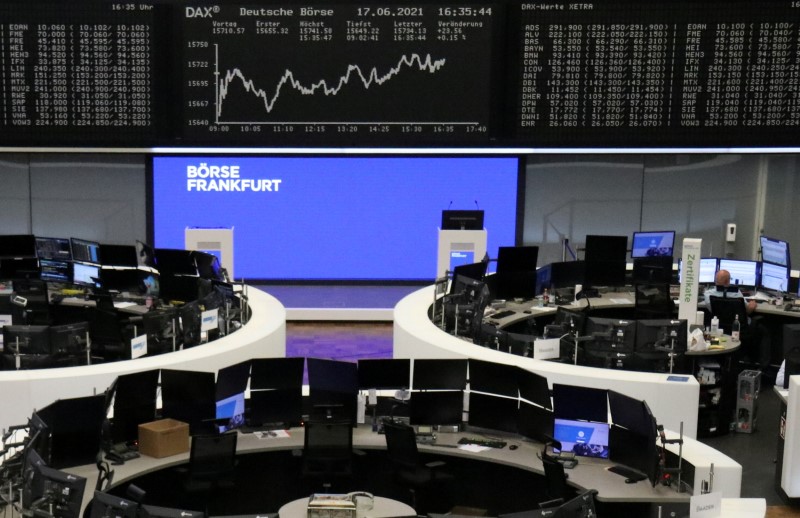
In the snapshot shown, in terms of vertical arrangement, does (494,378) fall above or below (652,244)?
below

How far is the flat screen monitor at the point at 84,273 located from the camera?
12.9 m

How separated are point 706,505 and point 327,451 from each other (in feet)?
9.64

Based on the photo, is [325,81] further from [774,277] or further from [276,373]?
[774,277]

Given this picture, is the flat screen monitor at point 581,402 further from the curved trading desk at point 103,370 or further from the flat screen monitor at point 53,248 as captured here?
the flat screen monitor at point 53,248

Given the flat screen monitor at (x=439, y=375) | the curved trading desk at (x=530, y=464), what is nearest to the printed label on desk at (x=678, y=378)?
the curved trading desk at (x=530, y=464)

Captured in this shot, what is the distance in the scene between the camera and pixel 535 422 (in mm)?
8203

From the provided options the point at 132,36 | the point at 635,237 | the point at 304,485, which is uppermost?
the point at 132,36

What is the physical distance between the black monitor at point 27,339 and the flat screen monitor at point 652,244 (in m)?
7.35

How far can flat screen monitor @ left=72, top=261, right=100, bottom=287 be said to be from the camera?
12.9m

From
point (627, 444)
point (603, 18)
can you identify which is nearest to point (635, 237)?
point (603, 18)

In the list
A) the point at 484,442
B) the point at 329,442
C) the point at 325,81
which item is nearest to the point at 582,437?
the point at 484,442

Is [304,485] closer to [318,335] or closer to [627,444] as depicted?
[627,444]

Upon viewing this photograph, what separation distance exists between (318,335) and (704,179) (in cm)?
595

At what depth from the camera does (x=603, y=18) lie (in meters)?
13.1
